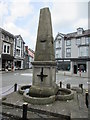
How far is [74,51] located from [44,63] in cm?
3086

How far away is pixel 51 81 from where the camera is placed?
269 inches

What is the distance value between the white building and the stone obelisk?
24.9 meters

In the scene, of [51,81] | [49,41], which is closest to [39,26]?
[49,41]

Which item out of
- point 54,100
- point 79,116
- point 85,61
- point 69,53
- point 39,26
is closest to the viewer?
point 79,116

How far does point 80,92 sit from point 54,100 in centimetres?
336

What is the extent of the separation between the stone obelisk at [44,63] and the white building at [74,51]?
81.8 feet

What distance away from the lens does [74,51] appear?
119 feet

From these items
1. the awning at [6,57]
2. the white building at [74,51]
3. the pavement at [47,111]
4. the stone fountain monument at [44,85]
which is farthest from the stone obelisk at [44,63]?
the awning at [6,57]

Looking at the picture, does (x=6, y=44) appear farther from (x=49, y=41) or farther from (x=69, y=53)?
(x=49, y=41)

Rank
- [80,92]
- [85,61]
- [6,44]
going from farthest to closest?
[6,44]
[85,61]
[80,92]

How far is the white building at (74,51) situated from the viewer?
32875mm

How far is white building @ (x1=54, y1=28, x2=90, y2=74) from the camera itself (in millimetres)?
32875

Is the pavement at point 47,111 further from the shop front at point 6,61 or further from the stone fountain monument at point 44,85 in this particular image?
the shop front at point 6,61

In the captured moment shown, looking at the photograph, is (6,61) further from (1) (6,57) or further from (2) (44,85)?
(2) (44,85)
